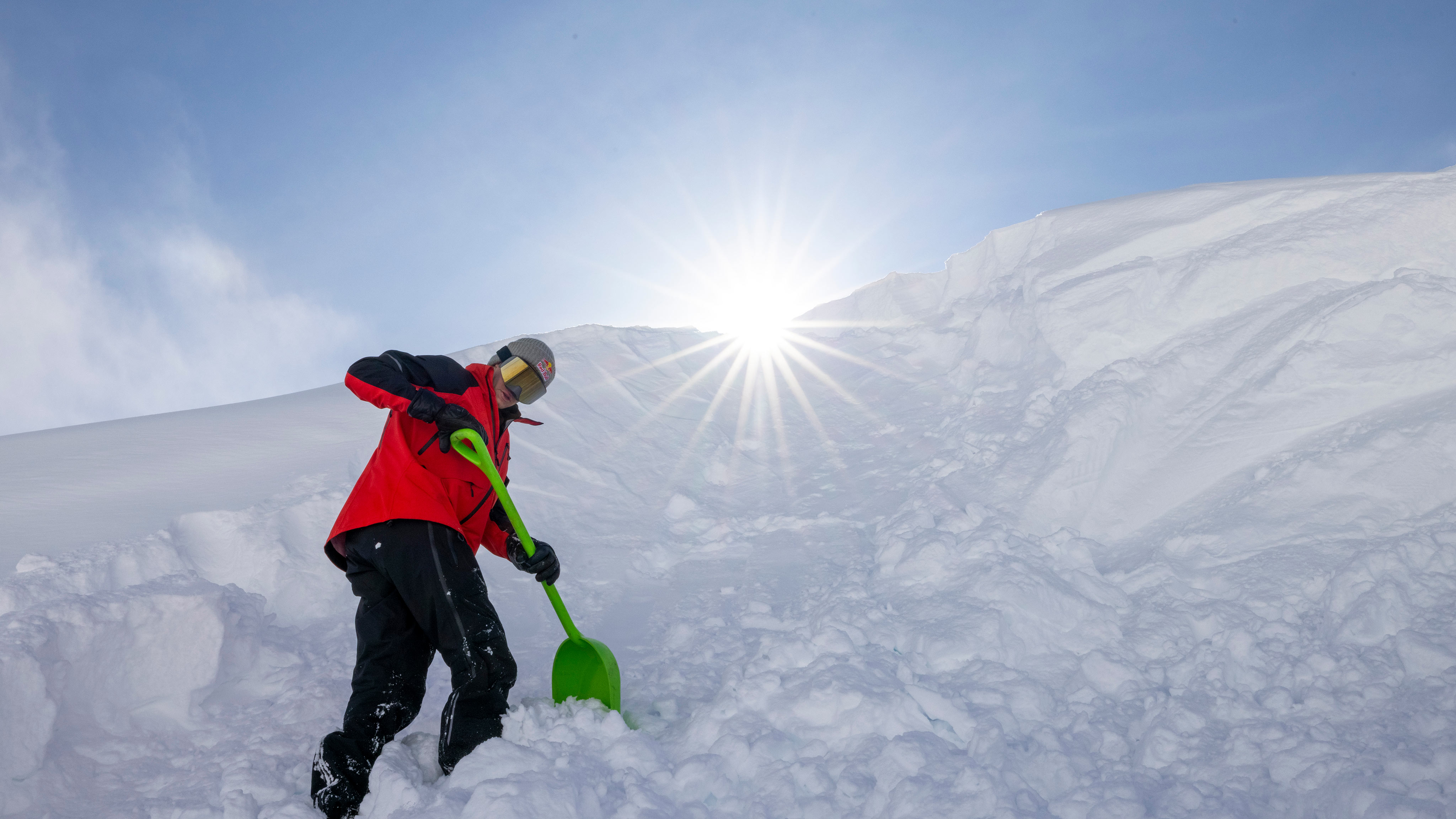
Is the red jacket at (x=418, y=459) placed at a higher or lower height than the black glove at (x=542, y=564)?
higher

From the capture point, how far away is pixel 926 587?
3.18 m

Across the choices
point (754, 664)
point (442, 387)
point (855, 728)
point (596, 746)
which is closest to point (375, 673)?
point (596, 746)

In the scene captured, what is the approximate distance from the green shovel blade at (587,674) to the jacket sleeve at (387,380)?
0.98 m

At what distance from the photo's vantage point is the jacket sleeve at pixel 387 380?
2180 mm

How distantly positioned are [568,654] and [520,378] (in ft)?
3.22

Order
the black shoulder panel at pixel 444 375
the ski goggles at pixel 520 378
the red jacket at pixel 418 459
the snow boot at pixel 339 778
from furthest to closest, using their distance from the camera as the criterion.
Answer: the ski goggles at pixel 520 378 < the black shoulder panel at pixel 444 375 < the red jacket at pixel 418 459 < the snow boot at pixel 339 778

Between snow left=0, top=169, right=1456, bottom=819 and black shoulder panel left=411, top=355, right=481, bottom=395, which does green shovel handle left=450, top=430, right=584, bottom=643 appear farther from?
snow left=0, top=169, right=1456, bottom=819

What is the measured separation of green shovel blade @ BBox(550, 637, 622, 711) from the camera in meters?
2.36

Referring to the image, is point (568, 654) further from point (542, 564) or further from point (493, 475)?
point (493, 475)

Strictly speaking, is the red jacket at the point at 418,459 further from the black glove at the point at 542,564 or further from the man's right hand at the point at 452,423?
the black glove at the point at 542,564

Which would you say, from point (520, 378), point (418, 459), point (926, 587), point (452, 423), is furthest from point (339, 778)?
point (926, 587)

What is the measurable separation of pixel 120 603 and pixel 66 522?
1.21 metres

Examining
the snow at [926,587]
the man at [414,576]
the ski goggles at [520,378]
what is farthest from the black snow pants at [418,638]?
the ski goggles at [520,378]

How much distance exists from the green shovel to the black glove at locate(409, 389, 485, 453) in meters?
0.02
